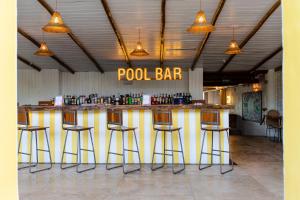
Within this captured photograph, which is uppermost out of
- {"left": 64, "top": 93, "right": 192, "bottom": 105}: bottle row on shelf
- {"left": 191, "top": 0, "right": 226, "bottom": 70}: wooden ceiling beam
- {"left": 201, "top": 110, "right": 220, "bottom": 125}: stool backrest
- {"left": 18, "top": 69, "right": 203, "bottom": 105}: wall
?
{"left": 191, "top": 0, "right": 226, "bottom": 70}: wooden ceiling beam

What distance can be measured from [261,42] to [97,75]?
6.86m

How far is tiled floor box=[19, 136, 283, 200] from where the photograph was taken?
383 centimetres

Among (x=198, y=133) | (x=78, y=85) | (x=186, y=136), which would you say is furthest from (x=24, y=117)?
(x=78, y=85)

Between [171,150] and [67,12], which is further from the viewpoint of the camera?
[67,12]

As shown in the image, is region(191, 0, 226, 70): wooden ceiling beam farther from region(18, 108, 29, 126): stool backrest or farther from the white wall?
the white wall

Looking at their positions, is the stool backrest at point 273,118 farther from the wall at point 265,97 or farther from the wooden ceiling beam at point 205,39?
the wooden ceiling beam at point 205,39

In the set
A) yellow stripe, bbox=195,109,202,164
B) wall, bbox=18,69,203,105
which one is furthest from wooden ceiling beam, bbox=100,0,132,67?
yellow stripe, bbox=195,109,202,164

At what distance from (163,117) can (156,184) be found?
4.00 feet

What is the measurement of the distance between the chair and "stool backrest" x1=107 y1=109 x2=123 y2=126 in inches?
277

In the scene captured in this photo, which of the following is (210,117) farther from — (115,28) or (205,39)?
(205,39)

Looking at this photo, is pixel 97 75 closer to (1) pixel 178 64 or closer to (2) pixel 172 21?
(1) pixel 178 64

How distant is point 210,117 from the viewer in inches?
203
